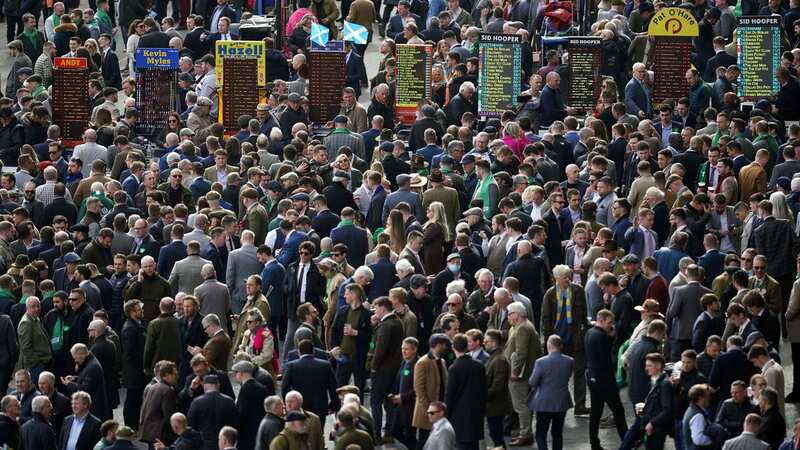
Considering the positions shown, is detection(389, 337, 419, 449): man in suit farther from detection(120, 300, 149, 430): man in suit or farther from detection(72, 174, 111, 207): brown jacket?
detection(72, 174, 111, 207): brown jacket

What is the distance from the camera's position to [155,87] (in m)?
32.7

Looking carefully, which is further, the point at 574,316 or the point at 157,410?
the point at 574,316

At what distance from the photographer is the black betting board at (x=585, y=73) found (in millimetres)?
32531

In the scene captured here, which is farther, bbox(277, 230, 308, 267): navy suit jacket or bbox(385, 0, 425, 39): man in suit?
bbox(385, 0, 425, 39): man in suit

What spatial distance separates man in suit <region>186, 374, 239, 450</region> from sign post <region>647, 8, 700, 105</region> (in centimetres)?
1346

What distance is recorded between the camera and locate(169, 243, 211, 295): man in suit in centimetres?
2486

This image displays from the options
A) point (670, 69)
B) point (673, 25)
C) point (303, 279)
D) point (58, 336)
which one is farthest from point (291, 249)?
point (673, 25)

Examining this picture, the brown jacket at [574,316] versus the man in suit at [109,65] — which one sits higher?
the man in suit at [109,65]

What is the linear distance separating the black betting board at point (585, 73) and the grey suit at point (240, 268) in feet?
28.5

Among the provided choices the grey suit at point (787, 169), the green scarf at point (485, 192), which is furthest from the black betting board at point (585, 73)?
the green scarf at point (485, 192)

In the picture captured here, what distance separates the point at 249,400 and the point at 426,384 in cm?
179

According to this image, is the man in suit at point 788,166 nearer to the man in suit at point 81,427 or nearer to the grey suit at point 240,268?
the grey suit at point 240,268

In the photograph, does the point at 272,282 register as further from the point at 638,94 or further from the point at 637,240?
the point at 638,94

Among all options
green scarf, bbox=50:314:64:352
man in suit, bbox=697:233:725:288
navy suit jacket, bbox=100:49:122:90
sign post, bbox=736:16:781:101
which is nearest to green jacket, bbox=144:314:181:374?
green scarf, bbox=50:314:64:352
